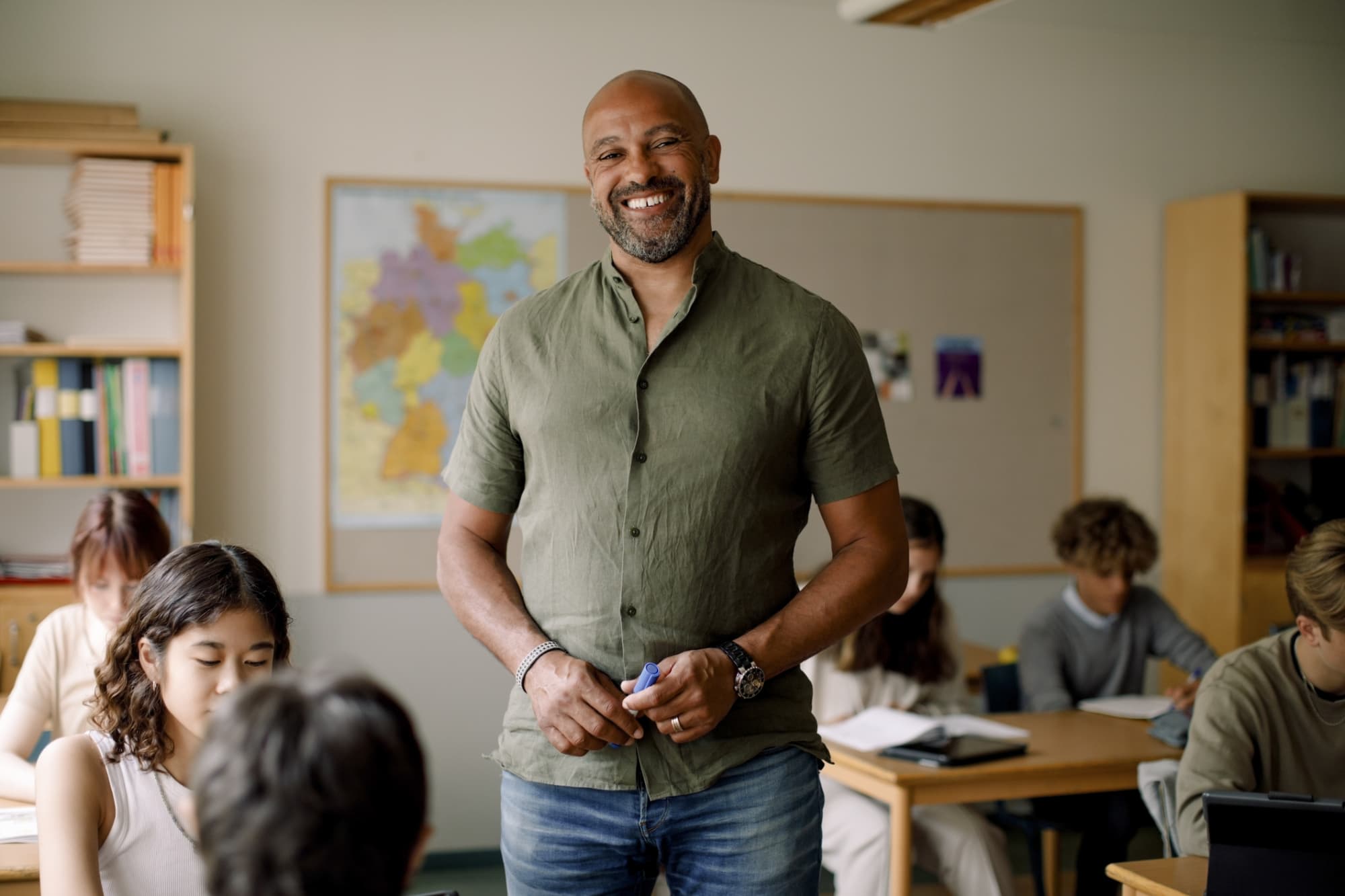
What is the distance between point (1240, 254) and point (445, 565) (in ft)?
13.5

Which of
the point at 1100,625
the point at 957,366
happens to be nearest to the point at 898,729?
the point at 1100,625

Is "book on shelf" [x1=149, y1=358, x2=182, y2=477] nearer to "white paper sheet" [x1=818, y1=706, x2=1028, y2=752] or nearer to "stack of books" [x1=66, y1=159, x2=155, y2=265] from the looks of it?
"stack of books" [x1=66, y1=159, x2=155, y2=265]

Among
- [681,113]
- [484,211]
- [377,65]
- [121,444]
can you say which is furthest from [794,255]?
[681,113]

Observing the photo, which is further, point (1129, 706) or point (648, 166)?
point (1129, 706)

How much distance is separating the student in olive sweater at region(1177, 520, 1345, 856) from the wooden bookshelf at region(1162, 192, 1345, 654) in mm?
2721

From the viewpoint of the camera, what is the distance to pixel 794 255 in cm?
479

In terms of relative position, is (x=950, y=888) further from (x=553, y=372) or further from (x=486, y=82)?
(x=486, y=82)

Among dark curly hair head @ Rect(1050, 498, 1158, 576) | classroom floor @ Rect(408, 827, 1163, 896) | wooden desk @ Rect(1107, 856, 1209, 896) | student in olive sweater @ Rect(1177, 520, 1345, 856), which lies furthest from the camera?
classroom floor @ Rect(408, 827, 1163, 896)

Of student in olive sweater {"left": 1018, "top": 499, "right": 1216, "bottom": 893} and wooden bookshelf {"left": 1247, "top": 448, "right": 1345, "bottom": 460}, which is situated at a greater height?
wooden bookshelf {"left": 1247, "top": 448, "right": 1345, "bottom": 460}

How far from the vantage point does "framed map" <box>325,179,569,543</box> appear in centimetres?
440

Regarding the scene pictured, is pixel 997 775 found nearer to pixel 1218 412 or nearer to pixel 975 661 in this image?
pixel 975 661

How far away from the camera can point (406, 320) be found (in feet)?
14.5

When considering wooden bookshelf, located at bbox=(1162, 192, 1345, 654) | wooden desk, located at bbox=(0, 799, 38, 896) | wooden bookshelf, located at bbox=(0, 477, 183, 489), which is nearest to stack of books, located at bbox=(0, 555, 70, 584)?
wooden bookshelf, located at bbox=(0, 477, 183, 489)

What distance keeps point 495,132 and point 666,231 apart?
3.04 meters
